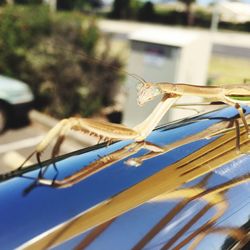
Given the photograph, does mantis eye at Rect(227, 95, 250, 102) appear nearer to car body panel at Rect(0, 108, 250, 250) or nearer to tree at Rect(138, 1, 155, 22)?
car body panel at Rect(0, 108, 250, 250)

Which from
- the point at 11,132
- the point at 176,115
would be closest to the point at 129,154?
the point at 176,115

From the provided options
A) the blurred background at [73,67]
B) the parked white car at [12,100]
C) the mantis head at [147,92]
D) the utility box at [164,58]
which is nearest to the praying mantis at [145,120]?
the mantis head at [147,92]

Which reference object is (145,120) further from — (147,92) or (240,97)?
(240,97)

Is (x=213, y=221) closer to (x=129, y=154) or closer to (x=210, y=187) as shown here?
(x=210, y=187)

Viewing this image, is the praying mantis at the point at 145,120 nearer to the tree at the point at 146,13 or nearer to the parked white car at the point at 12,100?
the parked white car at the point at 12,100

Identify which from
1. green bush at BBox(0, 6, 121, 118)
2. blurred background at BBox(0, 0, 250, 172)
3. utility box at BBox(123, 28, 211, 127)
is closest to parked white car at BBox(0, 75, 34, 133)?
blurred background at BBox(0, 0, 250, 172)

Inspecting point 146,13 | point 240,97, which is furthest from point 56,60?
point 146,13
